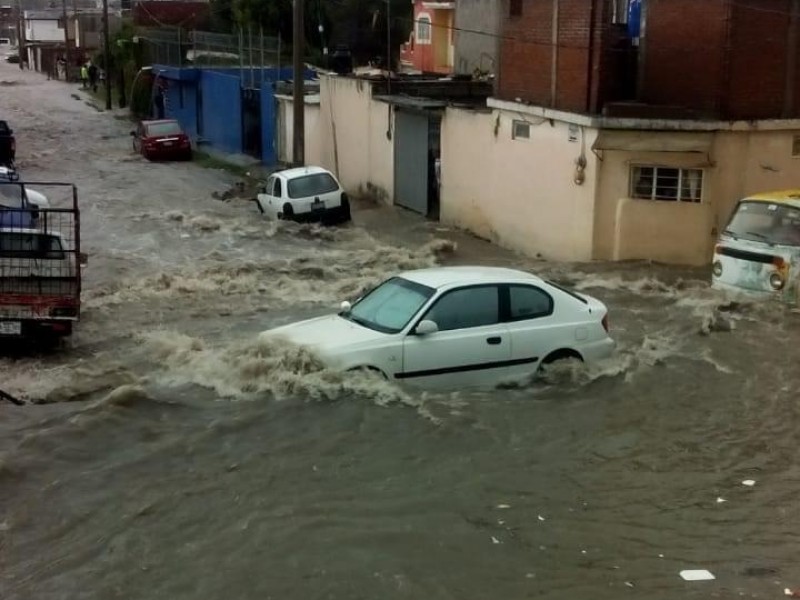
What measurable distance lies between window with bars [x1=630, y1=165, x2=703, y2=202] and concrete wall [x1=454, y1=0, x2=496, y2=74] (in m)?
21.9

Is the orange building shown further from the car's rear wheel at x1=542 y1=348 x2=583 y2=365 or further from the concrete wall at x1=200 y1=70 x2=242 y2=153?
the car's rear wheel at x1=542 y1=348 x2=583 y2=365

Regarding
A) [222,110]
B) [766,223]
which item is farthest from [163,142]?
[766,223]

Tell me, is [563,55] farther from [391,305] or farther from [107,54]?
[107,54]

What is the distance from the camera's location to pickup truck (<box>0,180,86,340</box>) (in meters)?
14.3

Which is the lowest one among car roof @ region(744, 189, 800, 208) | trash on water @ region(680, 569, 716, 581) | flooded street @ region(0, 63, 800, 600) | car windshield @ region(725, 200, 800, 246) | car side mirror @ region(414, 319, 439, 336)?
flooded street @ region(0, 63, 800, 600)

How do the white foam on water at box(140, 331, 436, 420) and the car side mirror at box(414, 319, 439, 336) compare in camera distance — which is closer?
the white foam on water at box(140, 331, 436, 420)

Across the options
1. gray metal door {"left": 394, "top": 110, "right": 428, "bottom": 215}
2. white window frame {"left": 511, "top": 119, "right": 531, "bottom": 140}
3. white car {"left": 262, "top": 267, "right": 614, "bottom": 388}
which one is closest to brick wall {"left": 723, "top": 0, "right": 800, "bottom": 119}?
white window frame {"left": 511, "top": 119, "right": 531, "bottom": 140}

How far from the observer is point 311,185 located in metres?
26.7

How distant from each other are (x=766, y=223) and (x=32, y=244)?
402 inches

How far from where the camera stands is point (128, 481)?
978 centimetres

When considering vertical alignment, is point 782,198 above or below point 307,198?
above

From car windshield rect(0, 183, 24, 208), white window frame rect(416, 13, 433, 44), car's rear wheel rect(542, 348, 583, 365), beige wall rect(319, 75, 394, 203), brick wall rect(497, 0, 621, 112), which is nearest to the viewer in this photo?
car's rear wheel rect(542, 348, 583, 365)

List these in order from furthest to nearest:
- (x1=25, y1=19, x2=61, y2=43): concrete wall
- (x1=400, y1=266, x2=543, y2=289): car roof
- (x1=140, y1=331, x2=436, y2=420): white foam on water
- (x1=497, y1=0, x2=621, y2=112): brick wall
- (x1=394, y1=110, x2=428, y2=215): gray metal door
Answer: (x1=25, y1=19, x2=61, y2=43): concrete wall, (x1=394, y1=110, x2=428, y2=215): gray metal door, (x1=497, y1=0, x2=621, y2=112): brick wall, (x1=400, y1=266, x2=543, y2=289): car roof, (x1=140, y1=331, x2=436, y2=420): white foam on water

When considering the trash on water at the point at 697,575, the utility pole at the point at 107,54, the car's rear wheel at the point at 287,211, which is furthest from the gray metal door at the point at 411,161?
the utility pole at the point at 107,54
